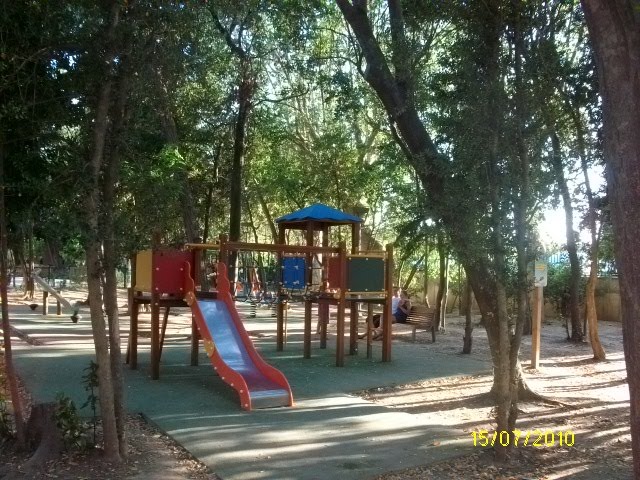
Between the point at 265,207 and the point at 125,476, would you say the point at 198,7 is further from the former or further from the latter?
the point at 265,207

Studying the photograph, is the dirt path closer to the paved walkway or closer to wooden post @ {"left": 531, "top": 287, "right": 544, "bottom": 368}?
the paved walkway

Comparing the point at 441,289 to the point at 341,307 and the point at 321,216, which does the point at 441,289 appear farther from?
the point at 341,307

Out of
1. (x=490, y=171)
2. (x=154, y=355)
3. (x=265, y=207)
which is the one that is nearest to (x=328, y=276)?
(x=154, y=355)

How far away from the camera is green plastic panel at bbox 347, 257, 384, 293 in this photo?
12.6m

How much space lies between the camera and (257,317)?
21969 mm

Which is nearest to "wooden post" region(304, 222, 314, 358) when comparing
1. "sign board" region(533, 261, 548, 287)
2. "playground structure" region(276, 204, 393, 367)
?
"playground structure" region(276, 204, 393, 367)

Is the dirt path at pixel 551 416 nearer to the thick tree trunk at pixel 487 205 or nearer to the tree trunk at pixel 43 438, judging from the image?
the thick tree trunk at pixel 487 205

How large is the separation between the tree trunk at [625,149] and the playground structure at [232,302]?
16.2 ft

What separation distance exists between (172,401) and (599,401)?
5861mm

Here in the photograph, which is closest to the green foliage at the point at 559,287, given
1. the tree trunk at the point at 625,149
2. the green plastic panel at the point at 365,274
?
the green plastic panel at the point at 365,274

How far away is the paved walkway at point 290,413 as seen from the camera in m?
5.89
